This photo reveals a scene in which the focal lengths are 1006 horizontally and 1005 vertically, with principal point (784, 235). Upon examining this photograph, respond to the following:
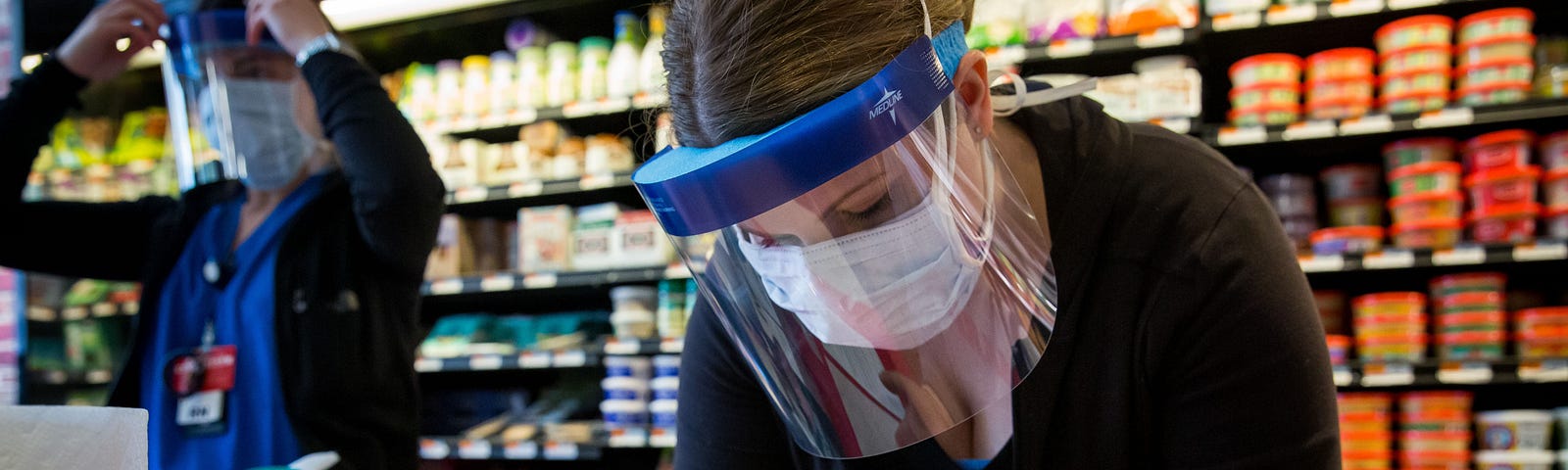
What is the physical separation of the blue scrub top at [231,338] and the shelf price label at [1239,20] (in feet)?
7.85

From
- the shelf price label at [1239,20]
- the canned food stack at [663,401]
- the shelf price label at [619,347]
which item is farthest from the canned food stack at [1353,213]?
the shelf price label at [619,347]

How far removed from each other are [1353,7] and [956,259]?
7.99ft

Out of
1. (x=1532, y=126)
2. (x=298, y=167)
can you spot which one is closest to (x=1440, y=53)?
(x=1532, y=126)

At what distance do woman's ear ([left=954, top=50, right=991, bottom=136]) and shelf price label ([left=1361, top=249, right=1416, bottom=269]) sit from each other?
236 centimetres

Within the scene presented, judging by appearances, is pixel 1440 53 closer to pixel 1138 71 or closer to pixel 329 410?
pixel 1138 71

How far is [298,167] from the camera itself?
1509 millimetres

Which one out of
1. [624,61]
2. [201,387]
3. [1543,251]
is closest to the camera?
[201,387]

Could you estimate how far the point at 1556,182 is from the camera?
2.62m

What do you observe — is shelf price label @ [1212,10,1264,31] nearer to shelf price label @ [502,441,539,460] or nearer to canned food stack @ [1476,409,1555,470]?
canned food stack @ [1476,409,1555,470]

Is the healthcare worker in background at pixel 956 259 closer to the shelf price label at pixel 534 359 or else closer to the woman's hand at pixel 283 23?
the woman's hand at pixel 283 23

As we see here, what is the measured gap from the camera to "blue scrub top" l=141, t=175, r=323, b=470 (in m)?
1.36

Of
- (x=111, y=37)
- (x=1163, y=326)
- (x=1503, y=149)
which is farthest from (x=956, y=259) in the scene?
(x=1503, y=149)

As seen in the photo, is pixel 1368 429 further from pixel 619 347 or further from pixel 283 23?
pixel 283 23

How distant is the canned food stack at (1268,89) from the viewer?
2801 millimetres
